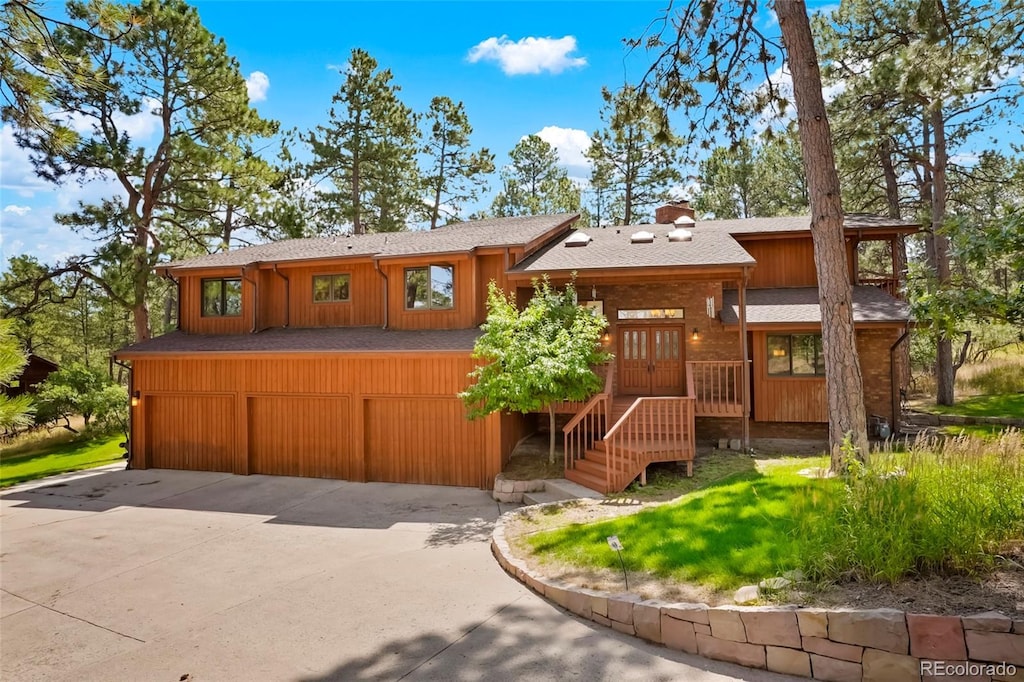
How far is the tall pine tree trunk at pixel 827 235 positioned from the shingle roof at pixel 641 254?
2475mm

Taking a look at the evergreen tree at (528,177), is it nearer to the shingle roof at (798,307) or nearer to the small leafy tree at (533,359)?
the shingle roof at (798,307)

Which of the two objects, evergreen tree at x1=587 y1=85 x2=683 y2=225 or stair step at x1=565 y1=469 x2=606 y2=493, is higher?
evergreen tree at x1=587 y1=85 x2=683 y2=225

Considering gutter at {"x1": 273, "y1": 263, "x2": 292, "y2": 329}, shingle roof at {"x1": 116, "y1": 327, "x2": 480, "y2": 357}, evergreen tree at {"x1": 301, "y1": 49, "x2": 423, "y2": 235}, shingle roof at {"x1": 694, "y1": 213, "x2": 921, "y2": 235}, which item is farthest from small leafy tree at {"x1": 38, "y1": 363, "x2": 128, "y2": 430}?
shingle roof at {"x1": 694, "y1": 213, "x2": 921, "y2": 235}

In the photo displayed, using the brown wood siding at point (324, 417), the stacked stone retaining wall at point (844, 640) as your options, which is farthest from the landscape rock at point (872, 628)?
the brown wood siding at point (324, 417)

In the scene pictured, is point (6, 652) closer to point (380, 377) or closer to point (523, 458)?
point (380, 377)

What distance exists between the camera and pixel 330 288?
13531 mm

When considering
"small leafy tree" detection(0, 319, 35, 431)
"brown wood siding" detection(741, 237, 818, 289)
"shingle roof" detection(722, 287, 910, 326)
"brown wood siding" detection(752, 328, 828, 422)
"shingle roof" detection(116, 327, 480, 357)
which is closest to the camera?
"small leafy tree" detection(0, 319, 35, 431)

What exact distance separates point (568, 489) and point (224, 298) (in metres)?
10.6

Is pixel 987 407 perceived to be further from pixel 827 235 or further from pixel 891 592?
pixel 891 592

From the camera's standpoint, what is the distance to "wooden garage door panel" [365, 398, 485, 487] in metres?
10.7

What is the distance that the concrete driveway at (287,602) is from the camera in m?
4.29

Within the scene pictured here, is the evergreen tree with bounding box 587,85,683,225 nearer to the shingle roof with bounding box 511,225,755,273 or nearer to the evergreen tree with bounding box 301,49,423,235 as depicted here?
the evergreen tree with bounding box 301,49,423,235

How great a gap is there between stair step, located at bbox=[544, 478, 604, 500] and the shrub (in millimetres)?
3601

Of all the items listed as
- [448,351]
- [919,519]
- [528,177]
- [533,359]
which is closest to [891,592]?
[919,519]
